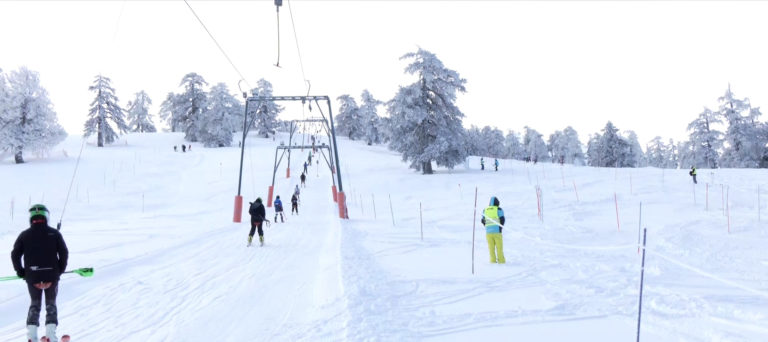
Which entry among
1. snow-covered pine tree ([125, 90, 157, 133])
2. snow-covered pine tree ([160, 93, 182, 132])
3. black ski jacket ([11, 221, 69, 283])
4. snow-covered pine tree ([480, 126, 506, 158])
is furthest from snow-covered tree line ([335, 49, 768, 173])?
snow-covered pine tree ([125, 90, 157, 133])

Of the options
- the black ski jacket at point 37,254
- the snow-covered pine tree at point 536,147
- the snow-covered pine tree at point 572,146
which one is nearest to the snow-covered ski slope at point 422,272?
the black ski jacket at point 37,254

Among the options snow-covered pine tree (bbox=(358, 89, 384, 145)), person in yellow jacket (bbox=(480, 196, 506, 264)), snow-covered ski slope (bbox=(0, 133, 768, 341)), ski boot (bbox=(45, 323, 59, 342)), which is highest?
snow-covered pine tree (bbox=(358, 89, 384, 145))

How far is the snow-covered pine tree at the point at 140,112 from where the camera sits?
10594 centimetres

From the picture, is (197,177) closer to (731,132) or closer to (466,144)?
(466,144)

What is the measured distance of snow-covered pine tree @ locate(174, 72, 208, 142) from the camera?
72375 mm

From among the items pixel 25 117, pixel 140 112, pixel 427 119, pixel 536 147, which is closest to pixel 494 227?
pixel 427 119

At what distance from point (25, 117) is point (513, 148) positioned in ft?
319

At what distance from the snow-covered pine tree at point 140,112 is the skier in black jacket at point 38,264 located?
115 m

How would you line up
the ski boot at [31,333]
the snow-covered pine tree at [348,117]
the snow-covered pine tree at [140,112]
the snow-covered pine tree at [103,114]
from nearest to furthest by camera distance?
the ski boot at [31,333] < the snow-covered pine tree at [103,114] < the snow-covered pine tree at [348,117] < the snow-covered pine tree at [140,112]

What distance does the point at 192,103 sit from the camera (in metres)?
73.2

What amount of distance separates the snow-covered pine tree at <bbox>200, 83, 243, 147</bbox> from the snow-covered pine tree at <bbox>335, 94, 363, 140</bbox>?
90.3 ft

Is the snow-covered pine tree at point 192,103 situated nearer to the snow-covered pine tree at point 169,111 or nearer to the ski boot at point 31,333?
the snow-covered pine tree at point 169,111

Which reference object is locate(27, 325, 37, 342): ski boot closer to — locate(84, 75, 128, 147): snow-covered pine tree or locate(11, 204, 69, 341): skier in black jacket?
locate(11, 204, 69, 341): skier in black jacket

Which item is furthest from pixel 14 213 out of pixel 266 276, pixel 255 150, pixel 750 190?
pixel 750 190
